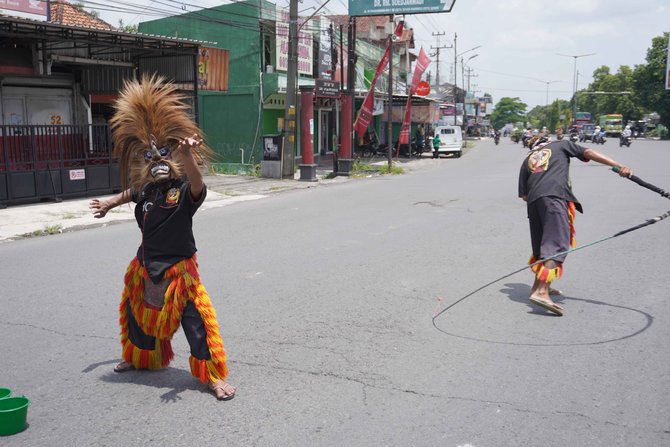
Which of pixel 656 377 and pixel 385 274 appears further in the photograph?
pixel 385 274

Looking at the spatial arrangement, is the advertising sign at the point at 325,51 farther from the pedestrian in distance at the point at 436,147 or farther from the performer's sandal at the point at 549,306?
the performer's sandal at the point at 549,306

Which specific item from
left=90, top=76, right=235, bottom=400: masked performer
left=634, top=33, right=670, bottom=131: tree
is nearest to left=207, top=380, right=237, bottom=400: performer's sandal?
left=90, top=76, right=235, bottom=400: masked performer

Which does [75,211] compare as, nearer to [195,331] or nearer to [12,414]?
[195,331]

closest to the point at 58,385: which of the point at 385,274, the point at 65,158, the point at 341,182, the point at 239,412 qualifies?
the point at 239,412

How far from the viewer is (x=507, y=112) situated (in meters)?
181

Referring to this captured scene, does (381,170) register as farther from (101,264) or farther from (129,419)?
(129,419)

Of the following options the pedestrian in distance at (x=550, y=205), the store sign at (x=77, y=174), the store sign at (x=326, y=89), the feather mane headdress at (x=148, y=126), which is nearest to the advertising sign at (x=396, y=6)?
the store sign at (x=326, y=89)

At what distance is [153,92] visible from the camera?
3949 millimetres

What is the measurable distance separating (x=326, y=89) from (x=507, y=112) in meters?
169

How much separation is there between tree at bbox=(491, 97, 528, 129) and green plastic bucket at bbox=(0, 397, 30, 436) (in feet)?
602

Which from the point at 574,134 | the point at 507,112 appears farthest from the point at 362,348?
the point at 507,112

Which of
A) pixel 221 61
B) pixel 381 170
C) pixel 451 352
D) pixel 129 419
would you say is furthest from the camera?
pixel 381 170

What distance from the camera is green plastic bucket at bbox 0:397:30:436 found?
336 centimetres

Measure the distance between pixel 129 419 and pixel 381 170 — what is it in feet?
74.2
